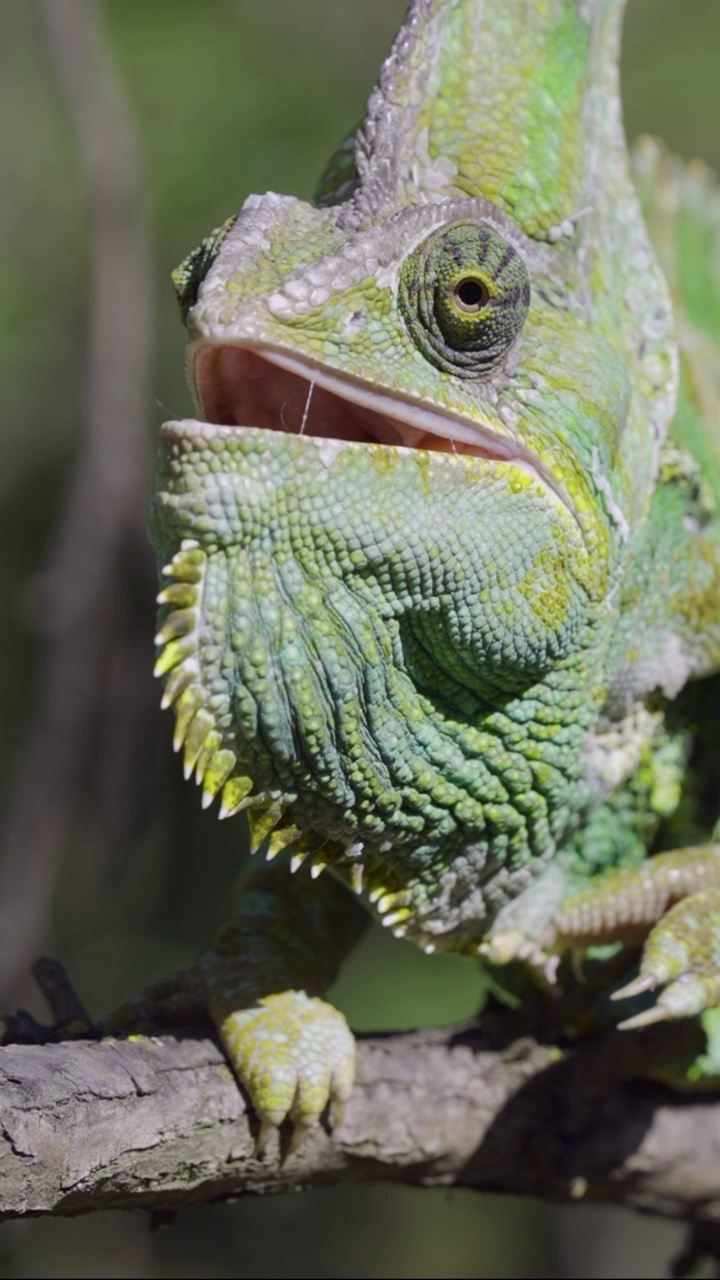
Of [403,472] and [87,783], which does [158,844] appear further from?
[403,472]

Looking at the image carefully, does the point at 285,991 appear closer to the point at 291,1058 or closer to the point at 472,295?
the point at 291,1058

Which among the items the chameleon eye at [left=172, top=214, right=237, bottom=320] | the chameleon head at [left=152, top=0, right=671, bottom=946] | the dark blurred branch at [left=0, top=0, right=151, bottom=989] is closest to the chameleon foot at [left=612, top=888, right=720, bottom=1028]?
the chameleon head at [left=152, top=0, right=671, bottom=946]

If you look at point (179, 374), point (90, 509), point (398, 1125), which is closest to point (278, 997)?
point (398, 1125)

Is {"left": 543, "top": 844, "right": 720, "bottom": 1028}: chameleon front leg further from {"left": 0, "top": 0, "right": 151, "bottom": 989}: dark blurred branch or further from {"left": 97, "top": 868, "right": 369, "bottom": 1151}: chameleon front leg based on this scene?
{"left": 0, "top": 0, "right": 151, "bottom": 989}: dark blurred branch

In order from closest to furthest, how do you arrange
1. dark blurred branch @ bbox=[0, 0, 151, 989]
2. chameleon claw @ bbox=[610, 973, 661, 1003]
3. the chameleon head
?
the chameleon head → chameleon claw @ bbox=[610, 973, 661, 1003] → dark blurred branch @ bbox=[0, 0, 151, 989]

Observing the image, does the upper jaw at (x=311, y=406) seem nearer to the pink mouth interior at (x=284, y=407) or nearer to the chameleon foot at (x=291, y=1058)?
the pink mouth interior at (x=284, y=407)

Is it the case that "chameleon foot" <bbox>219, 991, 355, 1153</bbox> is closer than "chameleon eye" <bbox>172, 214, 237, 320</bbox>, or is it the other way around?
"chameleon eye" <bbox>172, 214, 237, 320</bbox>

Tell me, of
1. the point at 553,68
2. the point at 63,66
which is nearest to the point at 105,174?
the point at 63,66
